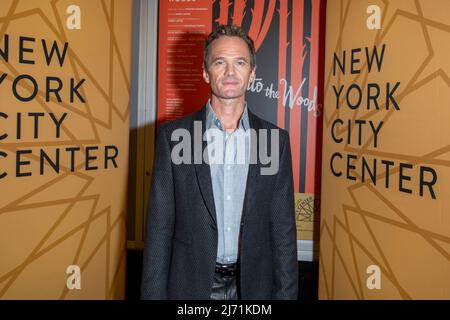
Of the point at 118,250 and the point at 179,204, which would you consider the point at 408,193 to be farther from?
the point at 118,250

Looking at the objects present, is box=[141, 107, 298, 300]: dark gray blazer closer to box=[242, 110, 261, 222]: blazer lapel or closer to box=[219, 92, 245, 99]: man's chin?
box=[242, 110, 261, 222]: blazer lapel

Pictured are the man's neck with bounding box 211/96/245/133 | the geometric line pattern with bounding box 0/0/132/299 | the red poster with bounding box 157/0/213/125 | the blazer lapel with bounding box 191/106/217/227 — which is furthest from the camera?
the red poster with bounding box 157/0/213/125

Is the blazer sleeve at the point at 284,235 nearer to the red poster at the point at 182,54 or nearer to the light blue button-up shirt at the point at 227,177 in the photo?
the light blue button-up shirt at the point at 227,177

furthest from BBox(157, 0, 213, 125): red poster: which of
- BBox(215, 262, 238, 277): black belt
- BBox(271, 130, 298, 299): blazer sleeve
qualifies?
BBox(215, 262, 238, 277): black belt

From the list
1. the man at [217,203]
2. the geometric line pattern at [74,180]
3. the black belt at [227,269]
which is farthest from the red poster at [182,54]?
the black belt at [227,269]

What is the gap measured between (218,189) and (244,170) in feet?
0.45

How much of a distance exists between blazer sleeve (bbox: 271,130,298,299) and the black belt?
20 cm

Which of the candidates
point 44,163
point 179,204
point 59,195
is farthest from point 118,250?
point 179,204

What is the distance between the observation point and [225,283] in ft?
5.73

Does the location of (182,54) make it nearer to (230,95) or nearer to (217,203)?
(230,95)

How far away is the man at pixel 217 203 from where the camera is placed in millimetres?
1681

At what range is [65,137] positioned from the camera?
7.48ft

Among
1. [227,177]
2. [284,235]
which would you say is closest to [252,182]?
[227,177]

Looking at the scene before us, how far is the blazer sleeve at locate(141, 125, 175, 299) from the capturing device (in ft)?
5.54
